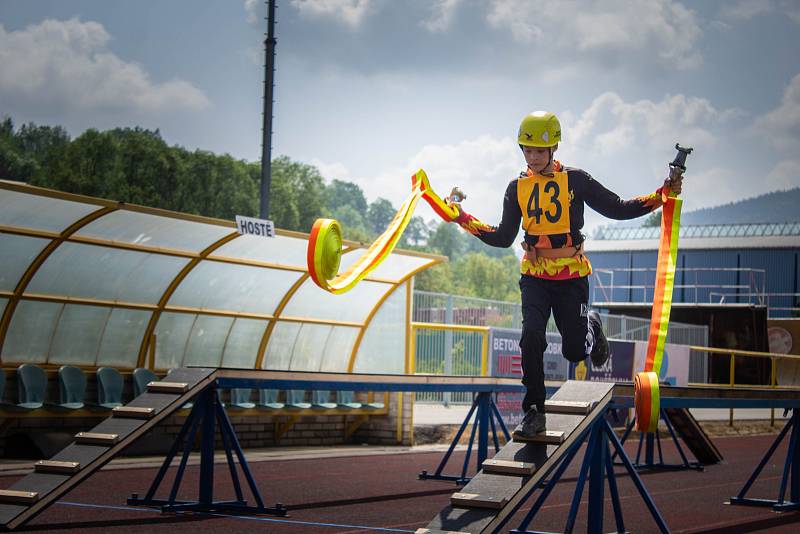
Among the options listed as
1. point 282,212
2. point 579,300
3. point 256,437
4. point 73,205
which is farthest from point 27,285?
point 282,212

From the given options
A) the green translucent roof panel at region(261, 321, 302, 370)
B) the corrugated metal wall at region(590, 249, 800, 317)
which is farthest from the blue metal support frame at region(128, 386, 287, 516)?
the corrugated metal wall at region(590, 249, 800, 317)

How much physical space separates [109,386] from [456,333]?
9869 millimetres

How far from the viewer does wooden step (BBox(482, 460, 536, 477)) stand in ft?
26.0

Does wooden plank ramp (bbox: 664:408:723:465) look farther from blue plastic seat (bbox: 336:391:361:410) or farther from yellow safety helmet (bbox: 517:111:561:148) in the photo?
yellow safety helmet (bbox: 517:111:561:148)

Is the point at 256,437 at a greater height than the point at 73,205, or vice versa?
the point at 73,205

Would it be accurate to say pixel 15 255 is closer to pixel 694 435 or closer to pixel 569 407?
pixel 569 407

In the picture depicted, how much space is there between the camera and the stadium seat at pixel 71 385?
1680 centimetres

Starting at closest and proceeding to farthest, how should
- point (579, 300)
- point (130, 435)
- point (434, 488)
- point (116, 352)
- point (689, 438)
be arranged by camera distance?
point (579, 300), point (130, 435), point (434, 488), point (116, 352), point (689, 438)

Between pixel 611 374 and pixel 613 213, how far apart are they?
15.4 meters

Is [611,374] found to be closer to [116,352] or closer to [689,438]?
[689,438]

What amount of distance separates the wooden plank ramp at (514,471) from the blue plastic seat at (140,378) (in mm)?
10053

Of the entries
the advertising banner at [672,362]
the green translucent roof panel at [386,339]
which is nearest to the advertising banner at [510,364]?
the advertising banner at [672,362]

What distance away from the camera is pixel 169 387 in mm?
10258

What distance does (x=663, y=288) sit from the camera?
8688 mm
